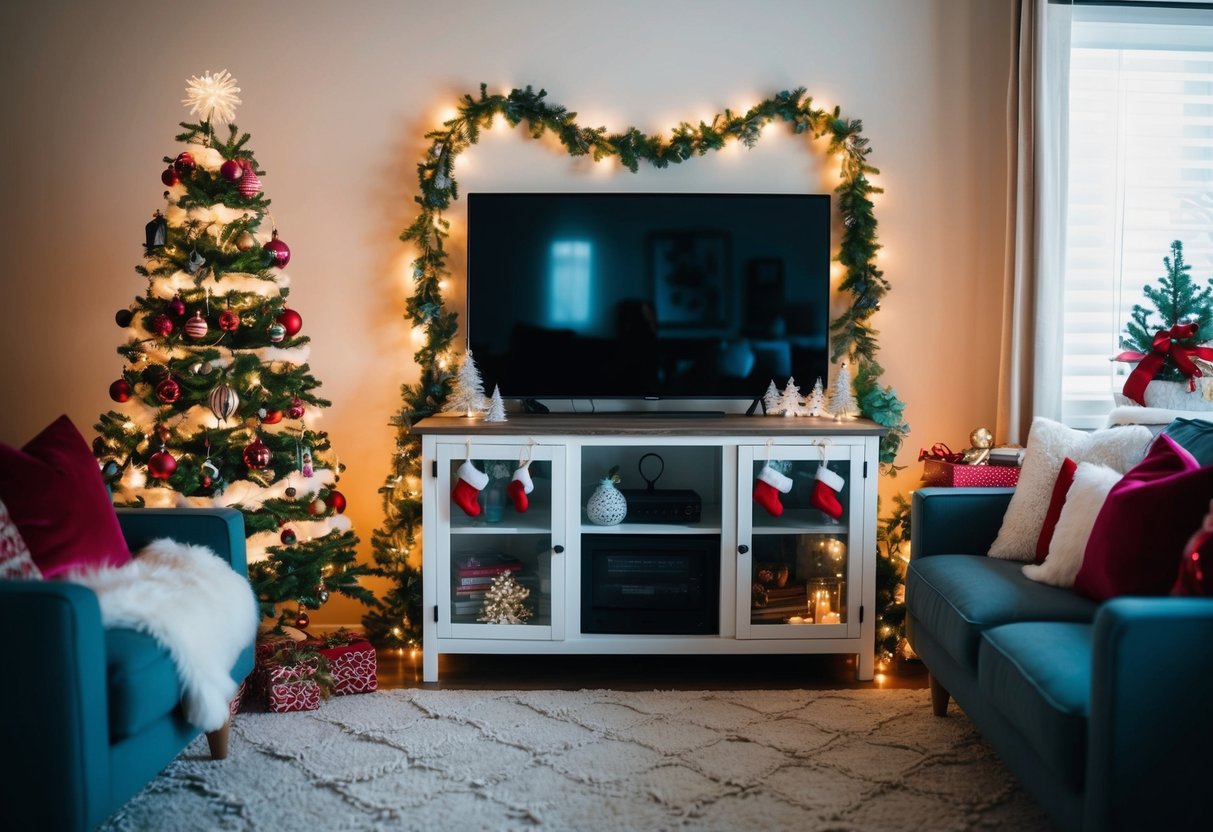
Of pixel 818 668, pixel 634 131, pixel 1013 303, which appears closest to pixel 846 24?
pixel 634 131

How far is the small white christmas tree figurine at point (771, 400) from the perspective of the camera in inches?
136

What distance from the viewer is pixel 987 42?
358 centimetres

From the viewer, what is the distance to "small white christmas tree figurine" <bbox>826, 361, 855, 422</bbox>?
3.37 meters

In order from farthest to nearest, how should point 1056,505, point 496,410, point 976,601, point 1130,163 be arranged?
point 1130,163 → point 496,410 → point 1056,505 → point 976,601

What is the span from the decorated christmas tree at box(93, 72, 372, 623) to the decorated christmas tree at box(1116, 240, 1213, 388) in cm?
279

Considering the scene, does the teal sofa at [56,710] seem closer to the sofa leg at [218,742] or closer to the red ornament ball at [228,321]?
the sofa leg at [218,742]

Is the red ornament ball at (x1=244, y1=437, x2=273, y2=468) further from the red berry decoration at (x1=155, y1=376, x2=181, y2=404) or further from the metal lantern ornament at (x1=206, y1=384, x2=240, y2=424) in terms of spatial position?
the red berry decoration at (x1=155, y1=376, x2=181, y2=404)

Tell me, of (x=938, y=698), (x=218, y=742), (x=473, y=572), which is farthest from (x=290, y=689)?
(x=938, y=698)

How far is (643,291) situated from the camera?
345 centimetres

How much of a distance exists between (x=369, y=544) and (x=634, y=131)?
6.01 ft

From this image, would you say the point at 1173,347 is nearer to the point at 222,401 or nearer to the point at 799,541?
the point at 799,541

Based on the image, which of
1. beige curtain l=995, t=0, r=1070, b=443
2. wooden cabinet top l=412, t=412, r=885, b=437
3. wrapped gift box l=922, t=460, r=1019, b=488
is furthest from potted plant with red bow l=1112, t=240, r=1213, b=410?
wooden cabinet top l=412, t=412, r=885, b=437

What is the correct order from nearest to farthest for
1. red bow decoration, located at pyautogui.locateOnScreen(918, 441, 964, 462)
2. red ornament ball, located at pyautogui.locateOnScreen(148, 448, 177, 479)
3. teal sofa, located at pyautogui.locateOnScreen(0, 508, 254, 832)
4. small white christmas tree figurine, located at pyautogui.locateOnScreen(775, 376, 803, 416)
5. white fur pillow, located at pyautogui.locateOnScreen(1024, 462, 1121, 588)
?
Result: 1. teal sofa, located at pyautogui.locateOnScreen(0, 508, 254, 832)
2. white fur pillow, located at pyautogui.locateOnScreen(1024, 462, 1121, 588)
3. red ornament ball, located at pyautogui.locateOnScreen(148, 448, 177, 479)
4. red bow decoration, located at pyautogui.locateOnScreen(918, 441, 964, 462)
5. small white christmas tree figurine, located at pyautogui.locateOnScreen(775, 376, 803, 416)

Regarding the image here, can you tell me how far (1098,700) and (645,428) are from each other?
1.68 meters
